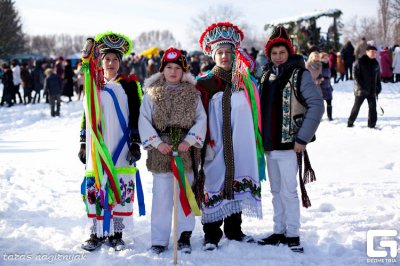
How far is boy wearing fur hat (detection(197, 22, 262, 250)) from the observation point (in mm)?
4352

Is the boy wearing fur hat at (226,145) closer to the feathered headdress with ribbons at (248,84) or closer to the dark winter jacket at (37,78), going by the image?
the feathered headdress with ribbons at (248,84)

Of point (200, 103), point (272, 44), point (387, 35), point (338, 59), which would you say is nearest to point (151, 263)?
point (200, 103)

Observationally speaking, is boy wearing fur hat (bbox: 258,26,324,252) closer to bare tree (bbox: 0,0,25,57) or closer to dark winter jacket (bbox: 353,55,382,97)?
dark winter jacket (bbox: 353,55,382,97)

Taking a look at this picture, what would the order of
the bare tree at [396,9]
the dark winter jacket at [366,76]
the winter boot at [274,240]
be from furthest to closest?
the bare tree at [396,9], the dark winter jacket at [366,76], the winter boot at [274,240]

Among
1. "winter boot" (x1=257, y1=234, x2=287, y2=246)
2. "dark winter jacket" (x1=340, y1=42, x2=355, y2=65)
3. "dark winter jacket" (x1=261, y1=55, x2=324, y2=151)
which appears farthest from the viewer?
"dark winter jacket" (x1=340, y1=42, x2=355, y2=65)

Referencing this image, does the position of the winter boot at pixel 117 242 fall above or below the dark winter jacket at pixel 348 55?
below

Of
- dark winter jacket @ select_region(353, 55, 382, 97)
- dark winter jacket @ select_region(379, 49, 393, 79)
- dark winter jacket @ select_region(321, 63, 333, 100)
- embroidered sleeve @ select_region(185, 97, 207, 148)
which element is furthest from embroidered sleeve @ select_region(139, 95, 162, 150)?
dark winter jacket @ select_region(379, 49, 393, 79)

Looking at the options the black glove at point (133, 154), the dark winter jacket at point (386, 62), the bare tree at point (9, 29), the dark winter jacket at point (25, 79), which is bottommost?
the black glove at point (133, 154)

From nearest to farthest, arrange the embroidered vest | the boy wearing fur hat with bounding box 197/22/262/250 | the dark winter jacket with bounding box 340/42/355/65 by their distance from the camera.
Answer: the embroidered vest < the boy wearing fur hat with bounding box 197/22/262/250 < the dark winter jacket with bounding box 340/42/355/65

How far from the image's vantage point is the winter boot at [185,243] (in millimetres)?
4262

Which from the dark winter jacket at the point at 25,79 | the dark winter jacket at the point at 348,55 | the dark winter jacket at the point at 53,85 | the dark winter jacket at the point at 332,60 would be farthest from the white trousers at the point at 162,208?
the dark winter jacket at the point at 348,55

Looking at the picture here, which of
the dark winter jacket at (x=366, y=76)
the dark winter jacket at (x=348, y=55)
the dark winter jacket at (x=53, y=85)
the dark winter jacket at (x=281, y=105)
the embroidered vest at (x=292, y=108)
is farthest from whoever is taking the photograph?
the dark winter jacket at (x=348, y=55)

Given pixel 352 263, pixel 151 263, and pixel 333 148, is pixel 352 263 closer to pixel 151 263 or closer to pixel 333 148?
pixel 151 263

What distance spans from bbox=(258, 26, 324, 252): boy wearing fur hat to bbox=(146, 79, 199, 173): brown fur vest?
0.72m
